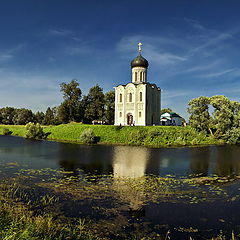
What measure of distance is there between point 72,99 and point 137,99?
667 inches

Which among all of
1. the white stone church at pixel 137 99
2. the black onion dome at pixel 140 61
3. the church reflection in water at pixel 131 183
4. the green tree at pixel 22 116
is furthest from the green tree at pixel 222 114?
the green tree at pixel 22 116

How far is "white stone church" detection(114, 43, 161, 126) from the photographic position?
143 feet

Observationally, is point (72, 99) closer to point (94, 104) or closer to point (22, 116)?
point (94, 104)

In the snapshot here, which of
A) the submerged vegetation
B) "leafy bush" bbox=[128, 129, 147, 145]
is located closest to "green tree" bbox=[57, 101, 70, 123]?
"leafy bush" bbox=[128, 129, 147, 145]

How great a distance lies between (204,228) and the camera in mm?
7957

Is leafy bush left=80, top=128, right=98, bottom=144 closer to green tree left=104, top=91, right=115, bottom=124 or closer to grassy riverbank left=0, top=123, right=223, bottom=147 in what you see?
grassy riverbank left=0, top=123, right=223, bottom=147

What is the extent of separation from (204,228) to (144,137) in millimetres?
28451

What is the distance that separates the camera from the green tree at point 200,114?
39.5m

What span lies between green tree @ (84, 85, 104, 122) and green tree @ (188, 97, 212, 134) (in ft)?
73.7

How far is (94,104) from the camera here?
5553 cm

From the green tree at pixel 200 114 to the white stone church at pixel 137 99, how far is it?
8.12m

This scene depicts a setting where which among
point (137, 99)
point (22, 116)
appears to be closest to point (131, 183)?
point (137, 99)

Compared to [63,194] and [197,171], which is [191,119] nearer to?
[197,171]

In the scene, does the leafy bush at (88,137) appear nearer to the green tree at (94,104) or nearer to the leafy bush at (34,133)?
the leafy bush at (34,133)
